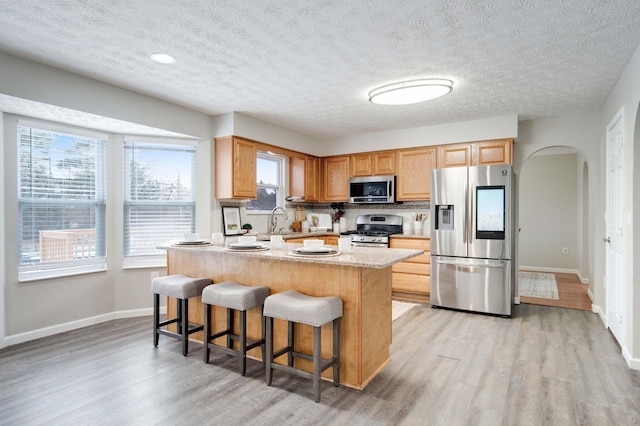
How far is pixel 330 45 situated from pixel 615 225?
3.14 m

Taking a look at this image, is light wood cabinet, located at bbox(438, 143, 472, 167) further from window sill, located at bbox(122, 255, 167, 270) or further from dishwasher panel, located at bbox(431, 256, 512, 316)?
window sill, located at bbox(122, 255, 167, 270)

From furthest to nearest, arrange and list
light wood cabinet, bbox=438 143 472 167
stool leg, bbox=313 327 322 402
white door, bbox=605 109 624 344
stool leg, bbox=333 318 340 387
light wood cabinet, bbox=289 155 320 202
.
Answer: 1. light wood cabinet, bbox=289 155 320 202
2. light wood cabinet, bbox=438 143 472 167
3. white door, bbox=605 109 624 344
4. stool leg, bbox=333 318 340 387
5. stool leg, bbox=313 327 322 402

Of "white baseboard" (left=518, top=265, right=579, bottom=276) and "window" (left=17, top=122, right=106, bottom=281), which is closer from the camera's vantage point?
"window" (left=17, top=122, right=106, bottom=281)

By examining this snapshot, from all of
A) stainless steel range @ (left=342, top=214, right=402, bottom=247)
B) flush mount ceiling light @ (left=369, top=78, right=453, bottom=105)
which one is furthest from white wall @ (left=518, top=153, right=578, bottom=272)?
flush mount ceiling light @ (left=369, top=78, right=453, bottom=105)

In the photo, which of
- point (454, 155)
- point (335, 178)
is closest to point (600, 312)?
point (454, 155)

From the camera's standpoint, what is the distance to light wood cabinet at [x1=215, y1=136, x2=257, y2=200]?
4.43 meters

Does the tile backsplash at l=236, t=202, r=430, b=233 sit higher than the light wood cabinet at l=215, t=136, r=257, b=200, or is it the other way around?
the light wood cabinet at l=215, t=136, r=257, b=200

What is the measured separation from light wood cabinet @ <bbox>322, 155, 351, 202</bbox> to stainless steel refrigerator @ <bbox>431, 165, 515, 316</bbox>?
158 centimetres

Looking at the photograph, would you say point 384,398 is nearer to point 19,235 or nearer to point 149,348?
point 149,348

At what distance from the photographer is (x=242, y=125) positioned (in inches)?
178

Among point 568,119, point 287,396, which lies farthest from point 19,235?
point 568,119

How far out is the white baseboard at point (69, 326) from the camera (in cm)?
335

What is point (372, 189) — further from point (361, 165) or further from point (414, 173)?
point (414, 173)

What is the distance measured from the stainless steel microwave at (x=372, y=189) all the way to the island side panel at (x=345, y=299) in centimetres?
266
